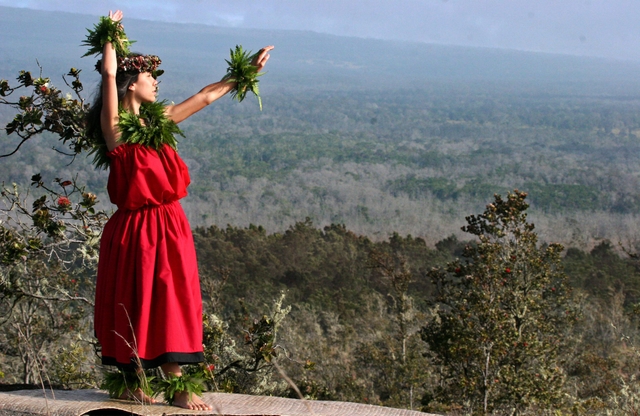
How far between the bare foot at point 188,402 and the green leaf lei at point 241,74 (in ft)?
4.46

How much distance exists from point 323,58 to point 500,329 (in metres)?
128

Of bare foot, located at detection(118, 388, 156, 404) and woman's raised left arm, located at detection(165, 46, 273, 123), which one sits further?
woman's raised left arm, located at detection(165, 46, 273, 123)

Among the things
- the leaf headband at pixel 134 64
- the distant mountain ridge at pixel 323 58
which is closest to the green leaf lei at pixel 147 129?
the leaf headband at pixel 134 64

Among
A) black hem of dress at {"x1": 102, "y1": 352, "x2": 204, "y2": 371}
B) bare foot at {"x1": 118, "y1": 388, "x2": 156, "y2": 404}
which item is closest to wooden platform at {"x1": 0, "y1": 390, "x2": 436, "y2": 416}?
bare foot at {"x1": 118, "y1": 388, "x2": 156, "y2": 404}

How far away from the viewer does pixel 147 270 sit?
3.31m

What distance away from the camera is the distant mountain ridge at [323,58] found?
3693 inches

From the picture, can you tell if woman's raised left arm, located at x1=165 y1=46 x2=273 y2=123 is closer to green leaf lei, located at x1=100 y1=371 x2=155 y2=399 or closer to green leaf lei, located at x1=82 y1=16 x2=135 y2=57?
green leaf lei, located at x1=82 y1=16 x2=135 y2=57

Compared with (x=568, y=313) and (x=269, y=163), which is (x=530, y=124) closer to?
(x=269, y=163)

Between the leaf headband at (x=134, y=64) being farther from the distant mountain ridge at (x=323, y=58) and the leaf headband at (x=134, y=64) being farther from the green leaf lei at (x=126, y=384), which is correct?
the distant mountain ridge at (x=323, y=58)

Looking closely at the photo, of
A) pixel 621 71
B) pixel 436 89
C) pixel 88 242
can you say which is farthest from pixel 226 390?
pixel 621 71

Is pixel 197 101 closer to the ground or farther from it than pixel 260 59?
closer to the ground

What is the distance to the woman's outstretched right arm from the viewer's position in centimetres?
339

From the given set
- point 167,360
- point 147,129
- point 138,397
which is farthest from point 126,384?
point 147,129

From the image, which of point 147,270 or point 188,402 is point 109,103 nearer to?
point 147,270
